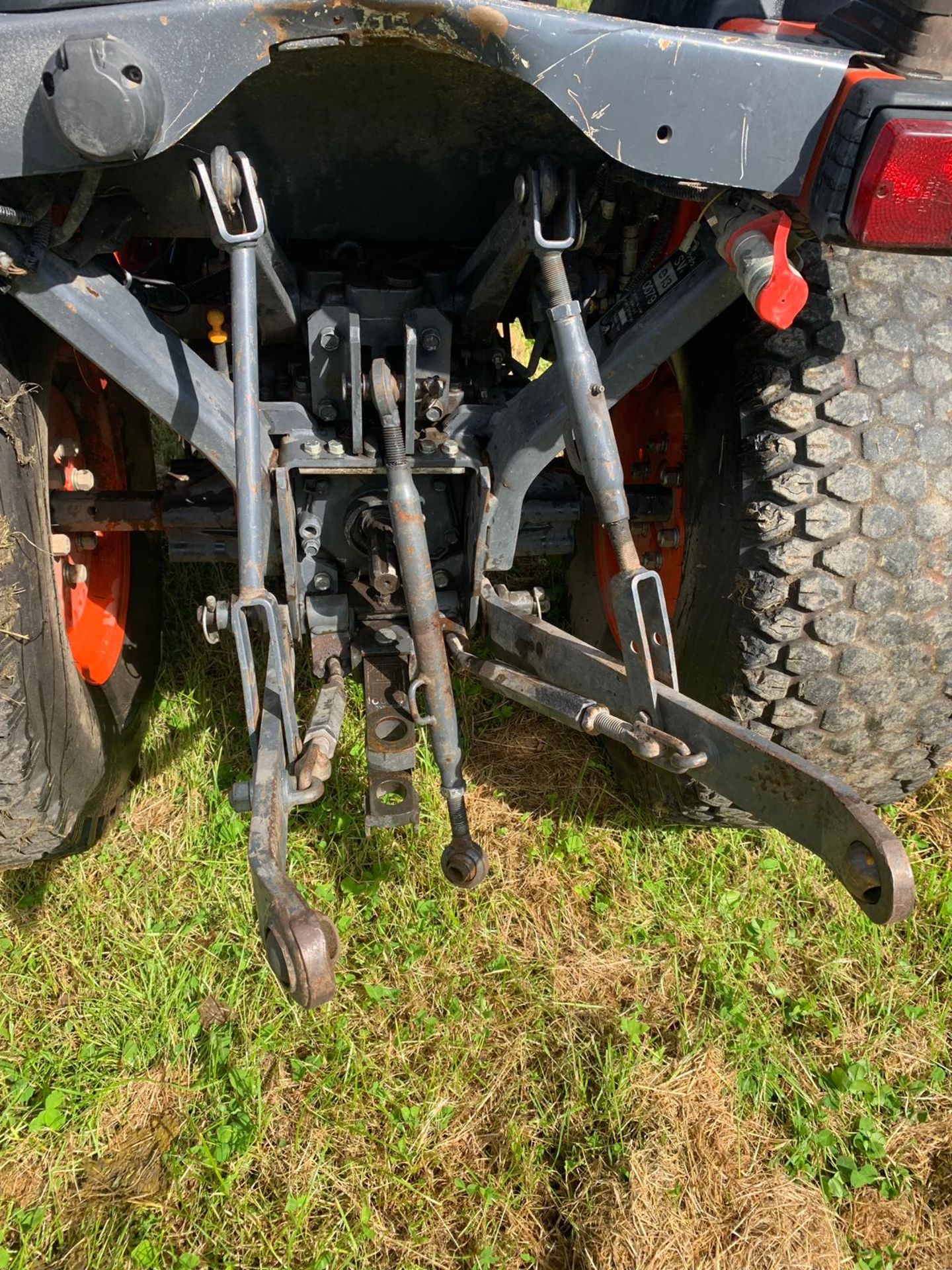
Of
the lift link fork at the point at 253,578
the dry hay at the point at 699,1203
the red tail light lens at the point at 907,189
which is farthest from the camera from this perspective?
the dry hay at the point at 699,1203

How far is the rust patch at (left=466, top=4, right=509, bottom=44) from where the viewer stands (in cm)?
129

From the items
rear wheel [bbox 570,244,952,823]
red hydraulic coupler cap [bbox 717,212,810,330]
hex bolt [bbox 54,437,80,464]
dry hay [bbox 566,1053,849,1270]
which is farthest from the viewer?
hex bolt [bbox 54,437,80,464]

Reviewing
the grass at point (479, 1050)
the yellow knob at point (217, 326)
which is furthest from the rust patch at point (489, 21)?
the grass at point (479, 1050)

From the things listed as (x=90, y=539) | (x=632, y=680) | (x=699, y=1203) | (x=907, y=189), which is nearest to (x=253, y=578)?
(x=632, y=680)

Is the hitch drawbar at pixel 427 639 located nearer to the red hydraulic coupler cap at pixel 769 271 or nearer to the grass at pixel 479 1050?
the red hydraulic coupler cap at pixel 769 271

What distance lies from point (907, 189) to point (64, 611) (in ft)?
6.44

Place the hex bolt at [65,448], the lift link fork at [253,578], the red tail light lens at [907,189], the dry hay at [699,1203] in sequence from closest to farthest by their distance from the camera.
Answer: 1. the red tail light lens at [907,189]
2. the lift link fork at [253,578]
3. the dry hay at [699,1203]
4. the hex bolt at [65,448]

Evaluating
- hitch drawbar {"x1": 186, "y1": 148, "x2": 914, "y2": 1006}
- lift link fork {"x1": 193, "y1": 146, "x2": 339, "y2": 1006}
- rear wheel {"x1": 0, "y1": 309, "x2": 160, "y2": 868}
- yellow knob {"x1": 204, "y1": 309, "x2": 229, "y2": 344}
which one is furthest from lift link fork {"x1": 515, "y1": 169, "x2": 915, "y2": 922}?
rear wheel {"x1": 0, "y1": 309, "x2": 160, "y2": 868}

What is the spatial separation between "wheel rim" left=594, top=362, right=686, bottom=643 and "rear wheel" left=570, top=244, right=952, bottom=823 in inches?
13.3

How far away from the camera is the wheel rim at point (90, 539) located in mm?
2297

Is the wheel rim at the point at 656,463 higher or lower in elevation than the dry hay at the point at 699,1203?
higher

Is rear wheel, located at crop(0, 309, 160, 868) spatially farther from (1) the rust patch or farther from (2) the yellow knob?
(1) the rust patch

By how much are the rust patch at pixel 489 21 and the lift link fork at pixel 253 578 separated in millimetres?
434

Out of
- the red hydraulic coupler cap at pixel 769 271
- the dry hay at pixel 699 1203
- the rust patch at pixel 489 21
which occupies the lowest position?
the dry hay at pixel 699 1203
